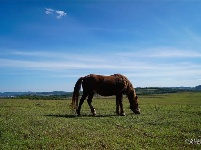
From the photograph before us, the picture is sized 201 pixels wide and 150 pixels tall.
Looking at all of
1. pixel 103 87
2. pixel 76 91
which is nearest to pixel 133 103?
pixel 103 87

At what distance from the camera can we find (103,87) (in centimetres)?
2267

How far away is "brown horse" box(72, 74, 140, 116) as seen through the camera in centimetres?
2233

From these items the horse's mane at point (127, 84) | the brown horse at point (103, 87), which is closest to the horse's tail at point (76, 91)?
the brown horse at point (103, 87)

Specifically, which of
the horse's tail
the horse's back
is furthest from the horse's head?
the horse's tail

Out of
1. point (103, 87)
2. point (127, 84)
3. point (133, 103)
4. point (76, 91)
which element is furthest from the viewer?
point (133, 103)

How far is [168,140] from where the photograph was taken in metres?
12.6

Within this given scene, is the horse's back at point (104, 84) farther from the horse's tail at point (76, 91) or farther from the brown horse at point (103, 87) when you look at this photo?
the horse's tail at point (76, 91)

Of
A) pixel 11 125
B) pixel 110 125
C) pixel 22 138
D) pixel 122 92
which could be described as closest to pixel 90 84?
pixel 122 92

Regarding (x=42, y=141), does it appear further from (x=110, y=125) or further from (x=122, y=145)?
(x=110, y=125)

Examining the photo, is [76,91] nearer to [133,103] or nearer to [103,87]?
[103,87]

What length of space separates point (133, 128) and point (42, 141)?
5.45 meters

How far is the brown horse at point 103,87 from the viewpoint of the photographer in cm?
2233

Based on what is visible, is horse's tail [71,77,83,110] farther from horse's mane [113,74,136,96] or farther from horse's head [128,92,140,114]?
horse's head [128,92,140,114]

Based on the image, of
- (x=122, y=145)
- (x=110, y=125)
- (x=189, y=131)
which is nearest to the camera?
(x=122, y=145)
